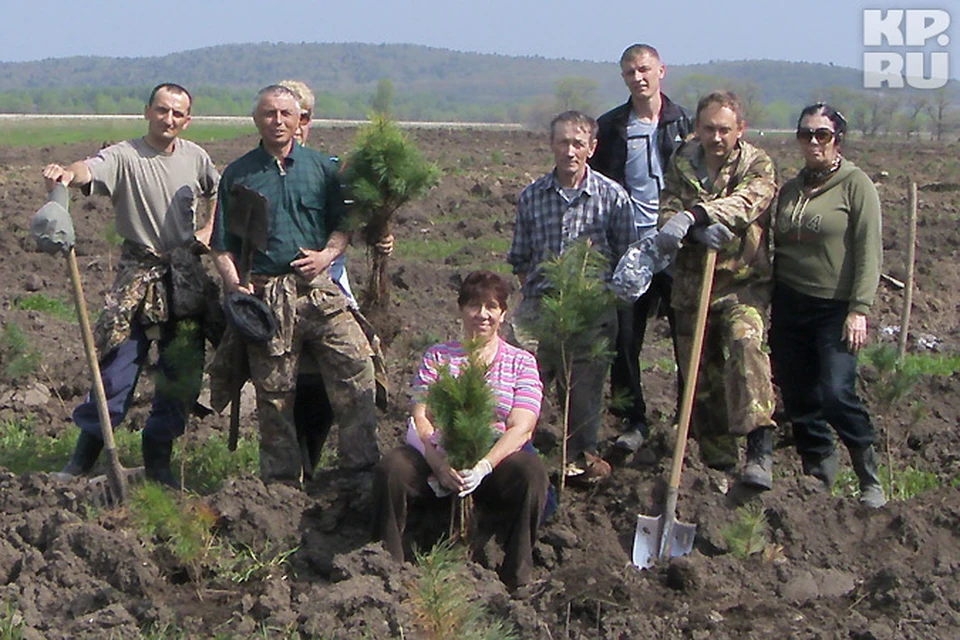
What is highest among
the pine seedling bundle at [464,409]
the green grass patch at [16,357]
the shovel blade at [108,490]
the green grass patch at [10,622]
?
the pine seedling bundle at [464,409]

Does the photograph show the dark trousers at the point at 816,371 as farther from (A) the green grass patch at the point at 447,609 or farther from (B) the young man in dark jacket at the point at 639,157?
(A) the green grass patch at the point at 447,609

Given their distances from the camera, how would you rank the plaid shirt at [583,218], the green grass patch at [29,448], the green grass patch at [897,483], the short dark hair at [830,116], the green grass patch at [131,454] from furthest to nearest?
the green grass patch at [29,448]
the green grass patch at [131,454]
the green grass patch at [897,483]
the plaid shirt at [583,218]
the short dark hair at [830,116]

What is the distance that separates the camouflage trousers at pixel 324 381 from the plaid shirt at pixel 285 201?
0.25 m

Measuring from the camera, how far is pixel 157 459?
7203 mm

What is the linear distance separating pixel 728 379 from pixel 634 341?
915 millimetres

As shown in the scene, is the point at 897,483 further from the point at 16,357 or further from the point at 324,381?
the point at 16,357

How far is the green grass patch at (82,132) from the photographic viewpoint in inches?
2013

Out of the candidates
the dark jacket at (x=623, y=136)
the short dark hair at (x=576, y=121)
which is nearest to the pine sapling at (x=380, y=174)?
the short dark hair at (x=576, y=121)

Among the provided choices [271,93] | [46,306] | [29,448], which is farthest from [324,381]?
[46,306]

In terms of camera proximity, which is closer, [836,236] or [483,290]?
[483,290]

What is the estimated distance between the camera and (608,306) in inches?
262

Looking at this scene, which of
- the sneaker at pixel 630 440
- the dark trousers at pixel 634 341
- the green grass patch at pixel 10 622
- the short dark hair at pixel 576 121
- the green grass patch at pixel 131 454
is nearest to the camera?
the green grass patch at pixel 10 622

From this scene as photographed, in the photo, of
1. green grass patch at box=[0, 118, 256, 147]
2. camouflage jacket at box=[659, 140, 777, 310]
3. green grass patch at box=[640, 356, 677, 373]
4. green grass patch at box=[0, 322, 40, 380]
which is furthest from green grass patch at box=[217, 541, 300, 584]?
green grass patch at box=[0, 118, 256, 147]

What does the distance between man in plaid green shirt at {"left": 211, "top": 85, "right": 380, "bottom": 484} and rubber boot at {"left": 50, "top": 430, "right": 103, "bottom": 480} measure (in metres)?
1.07
